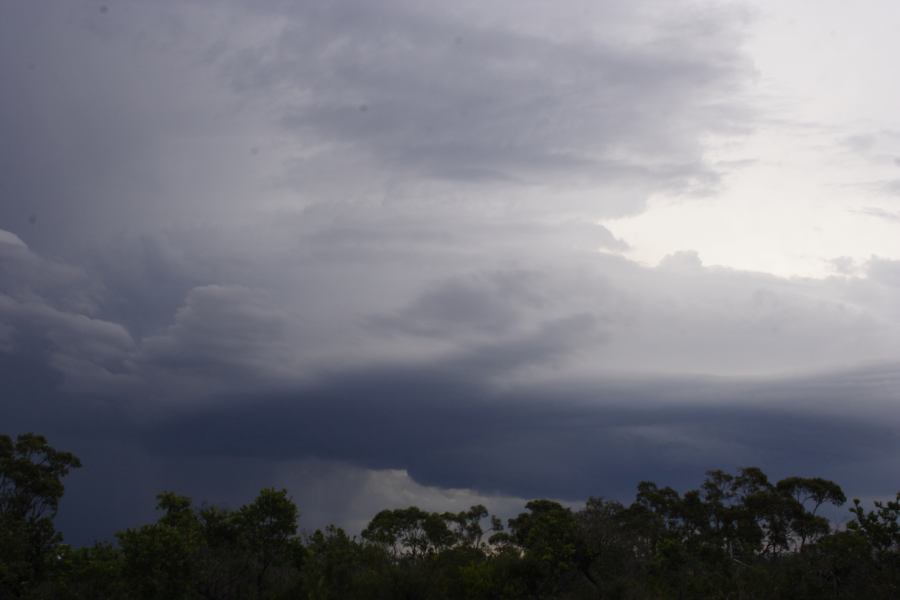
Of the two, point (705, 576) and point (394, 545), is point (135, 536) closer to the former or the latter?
point (705, 576)

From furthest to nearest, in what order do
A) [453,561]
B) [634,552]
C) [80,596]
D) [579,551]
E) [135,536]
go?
[453,561] → [634,552] → [579,551] → [80,596] → [135,536]

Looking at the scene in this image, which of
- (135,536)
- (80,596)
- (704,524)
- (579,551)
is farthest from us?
(704,524)

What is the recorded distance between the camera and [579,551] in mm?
38156

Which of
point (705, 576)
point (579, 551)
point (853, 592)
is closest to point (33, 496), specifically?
point (579, 551)

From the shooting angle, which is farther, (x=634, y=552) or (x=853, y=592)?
(x=634, y=552)

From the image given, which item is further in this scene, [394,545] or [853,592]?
[394,545]

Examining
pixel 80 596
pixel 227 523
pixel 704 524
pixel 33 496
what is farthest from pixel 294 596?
pixel 704 524

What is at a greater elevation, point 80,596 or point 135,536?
point 135,536

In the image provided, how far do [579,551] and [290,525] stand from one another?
13.9m

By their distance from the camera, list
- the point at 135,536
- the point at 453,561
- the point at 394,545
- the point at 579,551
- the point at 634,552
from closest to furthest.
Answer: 1. the point at 135,536
2. the point at 579,551
3. the point at 634,552
4. the point at 453,561
5. the point at 394,545

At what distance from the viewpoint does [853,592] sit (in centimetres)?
3259

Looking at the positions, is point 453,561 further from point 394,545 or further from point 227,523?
point 394,545

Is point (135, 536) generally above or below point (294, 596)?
above

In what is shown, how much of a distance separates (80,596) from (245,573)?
6.88 m
